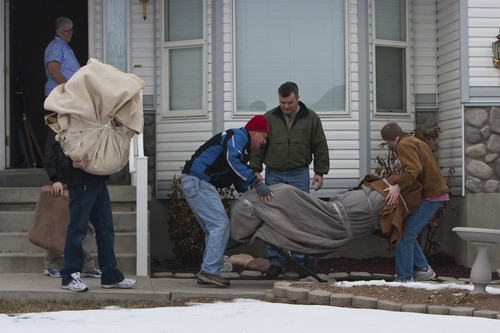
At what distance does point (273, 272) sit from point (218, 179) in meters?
1.32

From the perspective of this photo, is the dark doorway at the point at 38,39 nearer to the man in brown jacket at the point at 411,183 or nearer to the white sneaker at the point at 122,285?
the white sneaker at the point at 122,285

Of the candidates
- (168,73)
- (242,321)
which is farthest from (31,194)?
(242,321)

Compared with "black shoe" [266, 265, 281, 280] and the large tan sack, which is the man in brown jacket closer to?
"black shoe" [266, 265, 281, 280]

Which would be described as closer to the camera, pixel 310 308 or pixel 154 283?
pixel 310 308

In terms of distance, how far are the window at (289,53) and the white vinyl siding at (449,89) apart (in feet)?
4.35

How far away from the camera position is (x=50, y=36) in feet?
46.5

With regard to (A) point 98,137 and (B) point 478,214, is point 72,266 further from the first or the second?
(B) point 478,214

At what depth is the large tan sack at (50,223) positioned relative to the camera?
8711 mm

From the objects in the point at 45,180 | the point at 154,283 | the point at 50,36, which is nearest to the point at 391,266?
the point at 154,283

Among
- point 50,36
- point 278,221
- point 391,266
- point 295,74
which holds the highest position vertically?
point 50,36

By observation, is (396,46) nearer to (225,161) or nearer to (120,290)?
(225,161)

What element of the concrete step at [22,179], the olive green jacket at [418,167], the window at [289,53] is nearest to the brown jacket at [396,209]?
the olive green jacket at [418,167]

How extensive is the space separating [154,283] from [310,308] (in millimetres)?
2075

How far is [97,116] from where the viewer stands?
7773 millimetres
